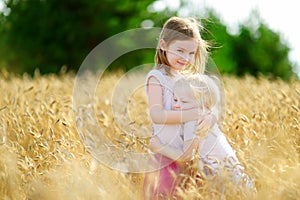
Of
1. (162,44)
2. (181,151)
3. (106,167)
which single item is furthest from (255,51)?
(106,167)

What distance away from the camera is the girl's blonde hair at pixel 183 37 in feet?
9.28

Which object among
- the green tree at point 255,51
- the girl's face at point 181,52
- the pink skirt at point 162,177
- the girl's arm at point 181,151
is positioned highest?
the green tree at point 255,51

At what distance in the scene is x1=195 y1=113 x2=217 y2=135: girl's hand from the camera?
2.65m

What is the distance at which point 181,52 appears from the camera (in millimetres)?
2793

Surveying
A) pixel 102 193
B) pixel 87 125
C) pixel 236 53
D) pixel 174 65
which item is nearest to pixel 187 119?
pixel 174 65

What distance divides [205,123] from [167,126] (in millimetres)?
201

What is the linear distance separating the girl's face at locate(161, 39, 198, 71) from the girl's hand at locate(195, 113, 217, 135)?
274 mm

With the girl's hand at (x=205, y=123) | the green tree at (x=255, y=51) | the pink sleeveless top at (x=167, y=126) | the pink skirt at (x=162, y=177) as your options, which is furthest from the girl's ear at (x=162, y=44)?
the green tree at (x=255, y=51)

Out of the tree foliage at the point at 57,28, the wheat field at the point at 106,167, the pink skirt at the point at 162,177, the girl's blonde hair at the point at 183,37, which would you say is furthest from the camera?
the tree foliage at the point at 57,28

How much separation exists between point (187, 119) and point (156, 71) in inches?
11.2

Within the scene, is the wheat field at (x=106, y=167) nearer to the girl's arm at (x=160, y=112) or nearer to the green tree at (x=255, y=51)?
the girl's arm at (x=160, y=112)

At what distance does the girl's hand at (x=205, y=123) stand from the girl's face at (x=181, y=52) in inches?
10.8

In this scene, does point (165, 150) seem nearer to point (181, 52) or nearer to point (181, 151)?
point (181, 151)

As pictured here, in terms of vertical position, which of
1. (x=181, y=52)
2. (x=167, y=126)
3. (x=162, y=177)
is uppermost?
(x=181, y=52)
